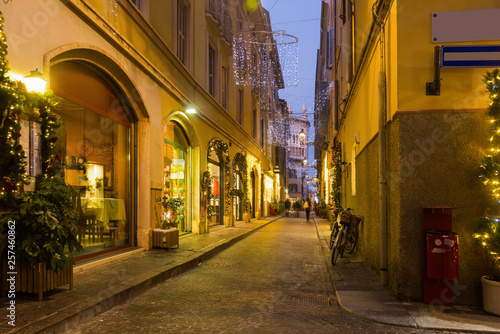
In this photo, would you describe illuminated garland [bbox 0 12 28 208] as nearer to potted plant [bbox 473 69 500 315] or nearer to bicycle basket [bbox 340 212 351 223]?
potted plant [bbox 473 69 500 315]

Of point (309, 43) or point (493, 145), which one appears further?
point (309, 43)

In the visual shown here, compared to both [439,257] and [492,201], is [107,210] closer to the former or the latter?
[439,257]

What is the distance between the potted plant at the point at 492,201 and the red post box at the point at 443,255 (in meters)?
0.34

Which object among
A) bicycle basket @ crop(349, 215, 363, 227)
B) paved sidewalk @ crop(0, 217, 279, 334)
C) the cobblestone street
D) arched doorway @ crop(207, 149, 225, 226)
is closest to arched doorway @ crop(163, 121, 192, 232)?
arched doorway @ crop(207, 149, 225, 226)

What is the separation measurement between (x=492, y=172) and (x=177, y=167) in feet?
33.0

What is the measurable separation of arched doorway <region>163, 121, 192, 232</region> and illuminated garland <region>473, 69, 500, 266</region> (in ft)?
28.4

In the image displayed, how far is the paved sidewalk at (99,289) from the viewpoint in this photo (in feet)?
14.9

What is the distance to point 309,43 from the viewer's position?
152 metres

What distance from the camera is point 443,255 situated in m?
5.51

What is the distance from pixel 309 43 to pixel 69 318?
510ft

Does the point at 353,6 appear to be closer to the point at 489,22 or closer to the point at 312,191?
the point at 489,22

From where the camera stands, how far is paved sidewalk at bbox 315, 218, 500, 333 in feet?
16.0

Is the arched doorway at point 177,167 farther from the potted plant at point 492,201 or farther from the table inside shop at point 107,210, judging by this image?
the potted plant at point 492,201

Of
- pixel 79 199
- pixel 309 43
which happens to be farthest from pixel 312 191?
pixel 79 199
